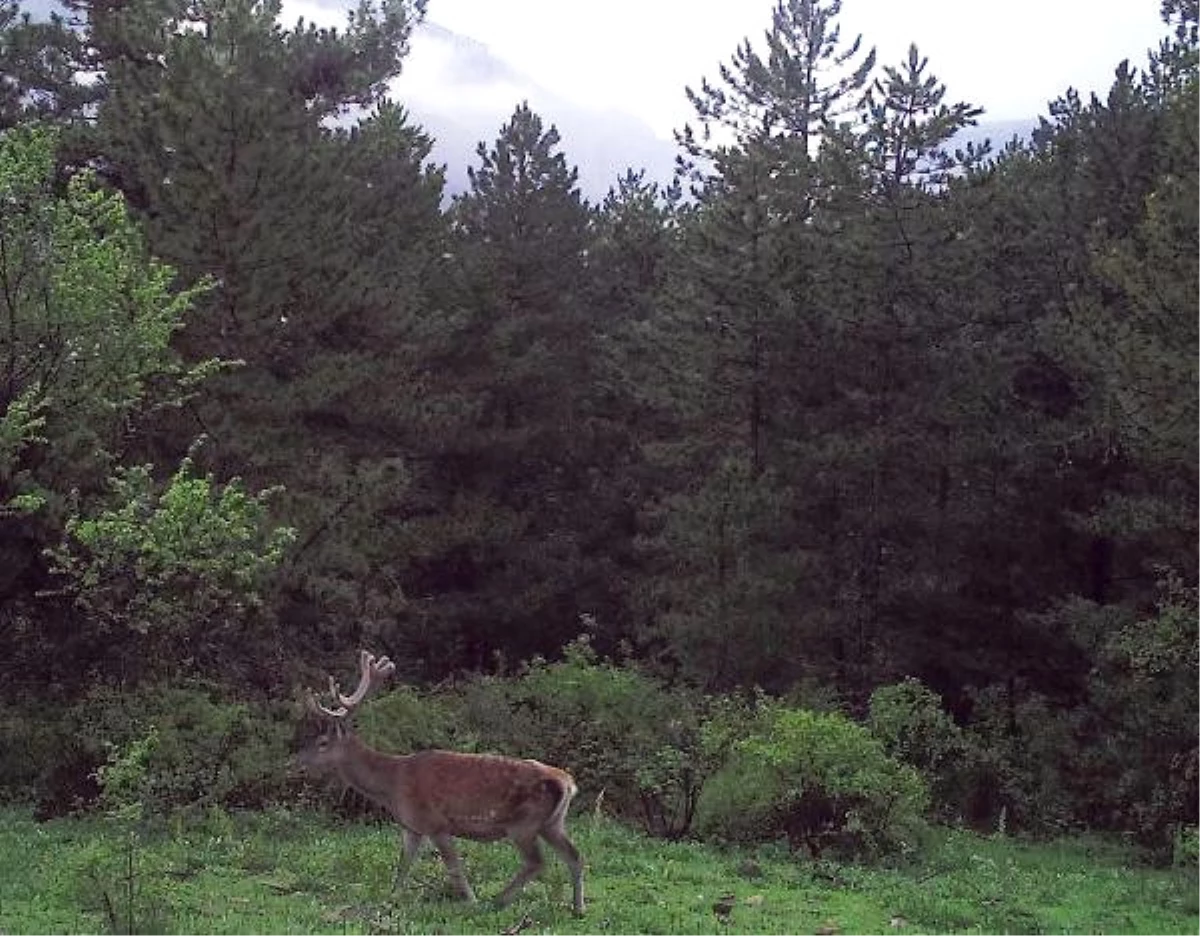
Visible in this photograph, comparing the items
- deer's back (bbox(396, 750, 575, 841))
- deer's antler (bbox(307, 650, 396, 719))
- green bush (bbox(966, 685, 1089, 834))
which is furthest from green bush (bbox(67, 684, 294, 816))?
green bush (bbox(966, 685, 1089, 834))

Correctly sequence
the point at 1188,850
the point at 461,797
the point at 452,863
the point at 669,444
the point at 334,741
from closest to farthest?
the point at 461,797, the point at 452,863, the point at 334,741, the point at 1188,850, the point at 669,444

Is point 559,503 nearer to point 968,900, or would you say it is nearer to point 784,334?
point 784,334

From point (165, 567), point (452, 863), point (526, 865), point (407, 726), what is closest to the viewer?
point (526, 865)

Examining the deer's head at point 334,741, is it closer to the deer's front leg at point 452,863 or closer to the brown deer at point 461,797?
the brown deer at point 461,797

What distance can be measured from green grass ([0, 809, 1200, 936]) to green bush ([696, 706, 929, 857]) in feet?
2.00

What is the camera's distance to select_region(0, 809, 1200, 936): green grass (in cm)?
929

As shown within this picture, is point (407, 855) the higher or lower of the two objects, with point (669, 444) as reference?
lower

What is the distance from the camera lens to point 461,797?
32.9ft

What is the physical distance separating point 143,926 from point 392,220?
2018 centimetres

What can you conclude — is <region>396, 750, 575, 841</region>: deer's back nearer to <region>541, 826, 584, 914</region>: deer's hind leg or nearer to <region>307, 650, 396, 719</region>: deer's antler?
<region>541, 826, 584, 914</region>: deer's hind leg

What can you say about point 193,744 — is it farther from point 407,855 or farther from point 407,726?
point 407,855

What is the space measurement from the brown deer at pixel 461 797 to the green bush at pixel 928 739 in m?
8.70

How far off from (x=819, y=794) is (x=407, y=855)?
6.28m

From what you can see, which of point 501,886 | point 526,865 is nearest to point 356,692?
point 501,886
